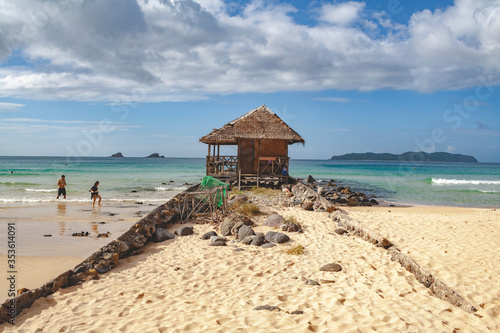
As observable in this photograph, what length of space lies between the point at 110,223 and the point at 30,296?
8.46m

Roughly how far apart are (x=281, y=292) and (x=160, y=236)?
5.26 meters

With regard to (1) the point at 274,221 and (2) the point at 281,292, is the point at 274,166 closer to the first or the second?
(1) the point at 274,221

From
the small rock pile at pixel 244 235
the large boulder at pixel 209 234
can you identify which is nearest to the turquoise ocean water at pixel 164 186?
the small rock pile at pixel 244 235

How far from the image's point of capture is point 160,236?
32.7ft

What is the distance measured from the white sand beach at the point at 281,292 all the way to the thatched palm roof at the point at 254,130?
35.2 ft

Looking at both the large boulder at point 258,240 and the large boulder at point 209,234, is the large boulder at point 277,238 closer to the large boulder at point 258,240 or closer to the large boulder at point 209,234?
the large boulder at point 258,240

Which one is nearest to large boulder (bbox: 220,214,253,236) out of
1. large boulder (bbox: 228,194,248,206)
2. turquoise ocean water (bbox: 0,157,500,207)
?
large boulder (bbox: 228,194,248,206)

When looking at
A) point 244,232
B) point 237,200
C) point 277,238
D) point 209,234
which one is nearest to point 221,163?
point 237,200

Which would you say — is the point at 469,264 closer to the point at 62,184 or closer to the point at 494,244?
the point at 494,244

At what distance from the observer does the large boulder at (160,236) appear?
993 centimetres

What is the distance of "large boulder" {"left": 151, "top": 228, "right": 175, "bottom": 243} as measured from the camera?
993 cm

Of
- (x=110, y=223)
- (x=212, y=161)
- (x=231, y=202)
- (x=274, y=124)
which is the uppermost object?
(x=274, y=124)

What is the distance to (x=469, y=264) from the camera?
7258mm

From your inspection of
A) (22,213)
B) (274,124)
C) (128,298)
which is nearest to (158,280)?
(128,298)
